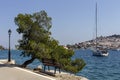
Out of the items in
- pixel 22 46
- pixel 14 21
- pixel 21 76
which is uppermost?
pixel 14 21

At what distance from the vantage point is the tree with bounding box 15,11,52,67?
99.2 ft

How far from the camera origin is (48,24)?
30703 mm

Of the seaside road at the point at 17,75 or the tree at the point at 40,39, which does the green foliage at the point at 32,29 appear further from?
the seaside road at the point at 17,75

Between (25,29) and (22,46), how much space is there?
133 cm

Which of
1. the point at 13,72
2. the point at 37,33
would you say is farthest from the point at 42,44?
the point at 13,72

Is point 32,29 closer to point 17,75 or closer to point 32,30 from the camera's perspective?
point 32,30

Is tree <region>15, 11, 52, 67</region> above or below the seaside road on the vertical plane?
above

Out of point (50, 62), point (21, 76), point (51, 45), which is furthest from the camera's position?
point (51, 45)

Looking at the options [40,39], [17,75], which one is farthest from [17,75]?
[40,39]

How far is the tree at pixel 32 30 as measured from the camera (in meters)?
30.2

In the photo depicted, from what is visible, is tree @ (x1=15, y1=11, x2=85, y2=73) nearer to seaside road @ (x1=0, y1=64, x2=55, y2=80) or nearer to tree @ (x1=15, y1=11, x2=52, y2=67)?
tree @ (x1=15, y1=11, x2=52, y2=67)

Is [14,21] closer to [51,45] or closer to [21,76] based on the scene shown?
[51,45]

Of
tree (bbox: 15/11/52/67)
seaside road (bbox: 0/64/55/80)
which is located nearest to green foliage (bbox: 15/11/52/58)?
tree (bbox: 15/11/52/67)

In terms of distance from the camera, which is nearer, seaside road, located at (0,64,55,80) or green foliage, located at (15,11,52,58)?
seaside road, located at (0,64,55,80)
